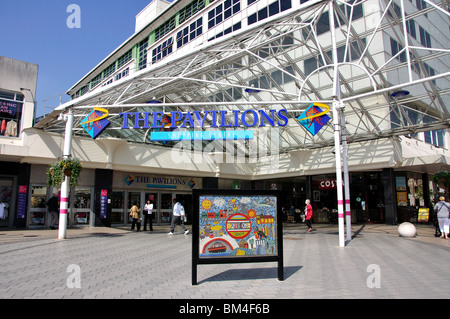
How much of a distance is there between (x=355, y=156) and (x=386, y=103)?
4.07 m

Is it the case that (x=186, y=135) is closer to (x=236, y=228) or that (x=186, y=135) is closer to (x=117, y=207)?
(x=117, y=207)

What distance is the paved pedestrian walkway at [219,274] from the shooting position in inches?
199

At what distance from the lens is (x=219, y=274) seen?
6.50 m

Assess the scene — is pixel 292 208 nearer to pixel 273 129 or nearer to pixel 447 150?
pixel 273 129

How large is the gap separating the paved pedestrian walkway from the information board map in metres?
0.57

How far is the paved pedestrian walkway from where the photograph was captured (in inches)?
199

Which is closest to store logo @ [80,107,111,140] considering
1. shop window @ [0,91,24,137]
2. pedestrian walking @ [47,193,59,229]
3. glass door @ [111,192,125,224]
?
pedestrian walking @ [47,193,59,229]

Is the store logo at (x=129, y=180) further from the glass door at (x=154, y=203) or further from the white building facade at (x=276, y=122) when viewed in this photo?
the glass door at (x=154, y=203)

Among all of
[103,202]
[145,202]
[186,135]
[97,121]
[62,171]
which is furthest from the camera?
[145,202]

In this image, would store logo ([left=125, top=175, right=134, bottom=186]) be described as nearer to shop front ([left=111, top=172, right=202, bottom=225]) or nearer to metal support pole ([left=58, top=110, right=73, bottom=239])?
shop front ([left=111, top=172, right=202, bottom=225])

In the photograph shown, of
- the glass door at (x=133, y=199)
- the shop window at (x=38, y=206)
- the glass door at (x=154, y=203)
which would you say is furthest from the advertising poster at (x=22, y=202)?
the glass door at (x=154, y=203)

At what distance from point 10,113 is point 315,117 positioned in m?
14.8

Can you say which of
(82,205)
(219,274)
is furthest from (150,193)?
(219,274)

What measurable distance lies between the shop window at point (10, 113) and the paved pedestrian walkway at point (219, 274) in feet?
28.0
